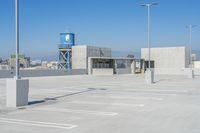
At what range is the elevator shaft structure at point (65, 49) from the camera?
56981mm

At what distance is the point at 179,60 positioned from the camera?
63781mm

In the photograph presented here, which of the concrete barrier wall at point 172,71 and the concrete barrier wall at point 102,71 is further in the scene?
the concrete barrier wall at point 172,71

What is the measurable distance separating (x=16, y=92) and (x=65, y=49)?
45.1 m

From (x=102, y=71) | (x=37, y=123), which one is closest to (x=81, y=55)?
(x=102, y=71)

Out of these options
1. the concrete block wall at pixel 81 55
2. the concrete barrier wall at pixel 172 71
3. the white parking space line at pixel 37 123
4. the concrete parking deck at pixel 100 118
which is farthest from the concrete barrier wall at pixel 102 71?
the white parking space line at pixel 37 123

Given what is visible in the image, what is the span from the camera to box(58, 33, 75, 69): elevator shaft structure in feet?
187

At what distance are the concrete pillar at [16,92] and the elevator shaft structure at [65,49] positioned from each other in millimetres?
43630

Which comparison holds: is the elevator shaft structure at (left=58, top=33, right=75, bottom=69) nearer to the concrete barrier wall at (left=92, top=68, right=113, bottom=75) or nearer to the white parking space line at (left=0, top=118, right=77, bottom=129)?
the concrete barrier wall at (left=92, top=68, right=113, bottom=75)

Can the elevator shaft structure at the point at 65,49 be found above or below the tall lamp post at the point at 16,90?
above

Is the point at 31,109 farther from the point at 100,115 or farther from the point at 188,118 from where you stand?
the point at 188,118

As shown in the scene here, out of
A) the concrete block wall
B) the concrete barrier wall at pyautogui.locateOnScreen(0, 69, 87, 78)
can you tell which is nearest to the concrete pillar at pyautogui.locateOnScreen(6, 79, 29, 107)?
the concrete barrier wall at pyautogui.locateOnScreen(0, 69, 87, 78)

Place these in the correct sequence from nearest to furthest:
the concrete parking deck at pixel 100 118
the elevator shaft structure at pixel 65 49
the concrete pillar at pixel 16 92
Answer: the concrete parking deck at pixel 100 118, the concrete pillar at pixel 16 92, the elevator shaft structure at pixel 65 49

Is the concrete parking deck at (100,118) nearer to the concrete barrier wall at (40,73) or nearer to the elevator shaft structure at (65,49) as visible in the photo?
the concrete barrier wall at (40,73)

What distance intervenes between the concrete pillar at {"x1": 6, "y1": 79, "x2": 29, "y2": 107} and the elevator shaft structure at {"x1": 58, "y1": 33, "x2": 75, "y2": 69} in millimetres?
43630
